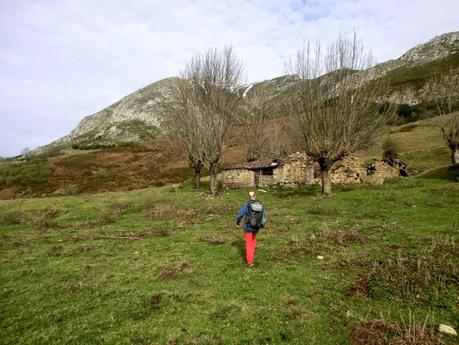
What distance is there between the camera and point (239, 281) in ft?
30.0

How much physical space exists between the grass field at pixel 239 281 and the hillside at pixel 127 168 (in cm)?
2495

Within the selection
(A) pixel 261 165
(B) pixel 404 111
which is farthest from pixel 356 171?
(B) pixel 404 111

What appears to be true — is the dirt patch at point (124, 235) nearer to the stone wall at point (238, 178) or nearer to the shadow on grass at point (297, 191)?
the shadow on grass at point (297, 191)

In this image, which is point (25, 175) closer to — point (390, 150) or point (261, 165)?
point (261, 165)

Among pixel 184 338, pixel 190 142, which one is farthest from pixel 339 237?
pixel 190 142

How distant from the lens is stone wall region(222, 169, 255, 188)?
115 feet

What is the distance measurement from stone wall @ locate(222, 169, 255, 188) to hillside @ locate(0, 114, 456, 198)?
20.4 feet

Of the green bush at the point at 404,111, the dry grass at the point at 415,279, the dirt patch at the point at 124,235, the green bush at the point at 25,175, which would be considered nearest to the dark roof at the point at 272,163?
the dirt patch at the point at 124,235

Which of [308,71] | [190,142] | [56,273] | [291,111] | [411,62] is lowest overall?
[56,273]

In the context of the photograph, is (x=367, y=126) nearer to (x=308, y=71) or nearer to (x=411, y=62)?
(x=308, y=71)

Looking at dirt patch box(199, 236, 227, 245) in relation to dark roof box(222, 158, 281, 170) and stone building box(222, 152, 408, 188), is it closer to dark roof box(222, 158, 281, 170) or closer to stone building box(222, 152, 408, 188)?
stone building box(222, 152, 408, 188)

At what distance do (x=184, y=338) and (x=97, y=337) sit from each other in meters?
2.03

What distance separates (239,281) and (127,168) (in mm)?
47304

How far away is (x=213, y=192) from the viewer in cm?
2845
